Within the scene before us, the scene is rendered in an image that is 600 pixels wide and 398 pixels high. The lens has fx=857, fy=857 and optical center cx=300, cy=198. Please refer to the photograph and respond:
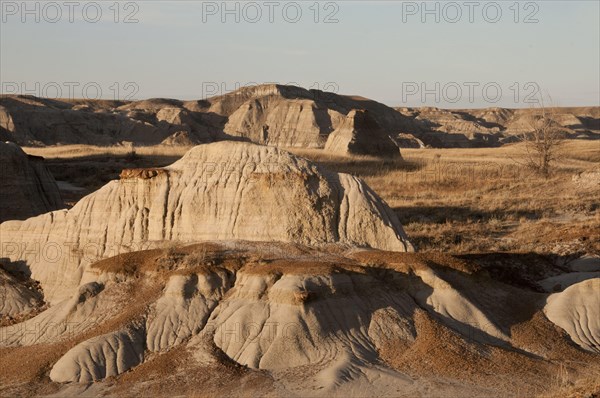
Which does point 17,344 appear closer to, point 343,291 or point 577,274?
point 343,291

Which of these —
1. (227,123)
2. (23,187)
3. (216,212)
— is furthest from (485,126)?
(216,212)

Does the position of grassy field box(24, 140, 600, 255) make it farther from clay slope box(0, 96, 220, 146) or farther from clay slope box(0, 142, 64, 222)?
clay slope box(0, 96, 220, 146)

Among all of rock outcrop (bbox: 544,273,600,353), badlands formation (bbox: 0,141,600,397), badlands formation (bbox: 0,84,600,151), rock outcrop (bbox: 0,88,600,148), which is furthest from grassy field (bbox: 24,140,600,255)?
badlands formation (bbox: 0,84,600,151)

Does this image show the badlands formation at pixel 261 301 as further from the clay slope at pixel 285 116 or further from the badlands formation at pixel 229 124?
the clay slope at pixel 285 116

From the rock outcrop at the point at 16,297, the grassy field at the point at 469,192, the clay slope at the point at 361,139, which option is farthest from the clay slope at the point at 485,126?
the rock outcrop at the point at 16,297

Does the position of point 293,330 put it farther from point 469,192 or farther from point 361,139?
point 361,139

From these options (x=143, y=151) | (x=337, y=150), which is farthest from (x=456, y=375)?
(x=143, y=151)
